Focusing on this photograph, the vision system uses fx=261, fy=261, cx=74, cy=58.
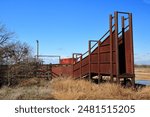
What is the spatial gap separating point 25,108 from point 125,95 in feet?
19.5

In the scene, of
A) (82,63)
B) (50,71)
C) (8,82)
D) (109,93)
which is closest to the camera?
(109,93)

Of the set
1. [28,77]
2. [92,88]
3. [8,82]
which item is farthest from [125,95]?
[28,77]

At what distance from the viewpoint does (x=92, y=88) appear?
14.5m

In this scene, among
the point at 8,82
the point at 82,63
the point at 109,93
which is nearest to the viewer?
the point at 109,93

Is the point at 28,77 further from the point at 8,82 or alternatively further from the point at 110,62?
the point at 110,62

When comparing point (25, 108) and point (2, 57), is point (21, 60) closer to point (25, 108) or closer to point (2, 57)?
point (2, 57)

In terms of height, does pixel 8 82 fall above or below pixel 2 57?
below

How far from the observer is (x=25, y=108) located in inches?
341

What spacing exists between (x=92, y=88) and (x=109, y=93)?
70.1 inches

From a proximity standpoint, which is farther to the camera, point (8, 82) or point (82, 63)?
point (82, 63)

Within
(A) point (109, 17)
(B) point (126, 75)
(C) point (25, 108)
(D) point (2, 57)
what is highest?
(A) point (109, 17)

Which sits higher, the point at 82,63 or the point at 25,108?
the point at 82,63

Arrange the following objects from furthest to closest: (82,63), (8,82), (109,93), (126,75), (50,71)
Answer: (50,71), (82,63), (8,82), (126,75), (109,93)

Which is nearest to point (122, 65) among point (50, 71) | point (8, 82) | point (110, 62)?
point (110, 62)
